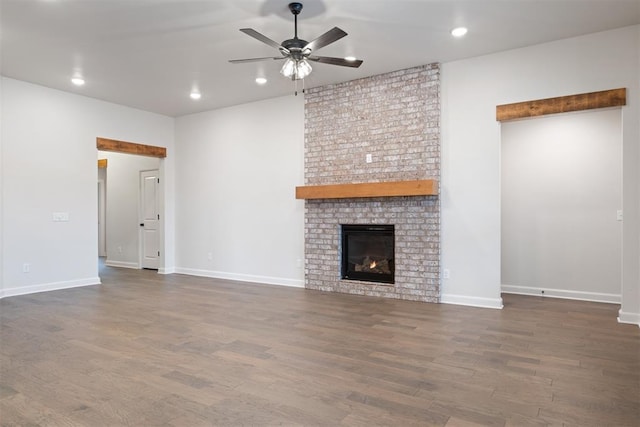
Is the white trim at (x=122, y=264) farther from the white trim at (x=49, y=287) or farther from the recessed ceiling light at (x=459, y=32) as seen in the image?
the recessed ceiling light at (x=459, y=32)

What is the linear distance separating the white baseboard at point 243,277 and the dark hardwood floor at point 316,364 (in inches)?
49.7

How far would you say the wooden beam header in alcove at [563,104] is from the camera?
13.6 ft

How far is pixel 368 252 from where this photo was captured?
18.8 feet

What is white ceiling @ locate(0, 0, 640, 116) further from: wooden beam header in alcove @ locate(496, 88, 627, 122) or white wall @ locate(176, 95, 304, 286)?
white wall @ locate(176, 95, 304, 286)

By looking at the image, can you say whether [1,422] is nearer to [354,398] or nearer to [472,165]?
[354,398]

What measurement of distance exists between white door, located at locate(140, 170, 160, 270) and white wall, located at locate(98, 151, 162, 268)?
0.51 ft

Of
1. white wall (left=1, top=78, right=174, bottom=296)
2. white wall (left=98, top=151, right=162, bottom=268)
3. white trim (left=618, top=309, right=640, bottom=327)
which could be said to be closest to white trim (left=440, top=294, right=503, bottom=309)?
white trim (left=618, top=309, right=640, bottom=327)

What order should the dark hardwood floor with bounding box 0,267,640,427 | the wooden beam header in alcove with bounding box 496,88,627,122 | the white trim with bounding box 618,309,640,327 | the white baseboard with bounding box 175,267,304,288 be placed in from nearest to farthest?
the dark hardwood floor with bounding box 0,267,640,427 < the white trim with bounding box 618,309,640,327 < the wooden beam header in alcove with bounding box 496,88,627,122 < the white baseboard with bounding box 175,267,304,288

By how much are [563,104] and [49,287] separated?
7.31 meters

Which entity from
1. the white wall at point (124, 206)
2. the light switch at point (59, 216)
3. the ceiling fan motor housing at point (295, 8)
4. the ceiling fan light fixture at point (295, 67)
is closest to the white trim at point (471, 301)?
the ceiling fan light fixture at point (295, 67)

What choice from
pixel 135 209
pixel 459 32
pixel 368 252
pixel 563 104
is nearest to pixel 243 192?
pixel 368 252

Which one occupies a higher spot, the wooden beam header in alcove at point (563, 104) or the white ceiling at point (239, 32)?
the white ceiling at point (239, 32)

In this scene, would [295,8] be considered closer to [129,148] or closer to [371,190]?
[371,190]

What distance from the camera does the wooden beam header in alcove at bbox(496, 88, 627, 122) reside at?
4141 millimetres
